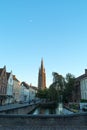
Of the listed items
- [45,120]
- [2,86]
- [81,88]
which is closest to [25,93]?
[2,86]

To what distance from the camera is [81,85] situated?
62.1m

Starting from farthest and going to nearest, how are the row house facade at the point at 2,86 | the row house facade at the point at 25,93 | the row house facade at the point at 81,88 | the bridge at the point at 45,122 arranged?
1. the row house facade at the point at 25,93
2. the row house facade at the point at 81,88
3. the row house facade at the point at 2,86
4. the bridge at the point at 45,122

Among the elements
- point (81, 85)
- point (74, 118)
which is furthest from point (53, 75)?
point (74, 118)

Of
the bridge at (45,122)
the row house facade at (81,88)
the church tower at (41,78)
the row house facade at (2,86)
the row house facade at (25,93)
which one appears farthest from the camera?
the church tower at (41,78)

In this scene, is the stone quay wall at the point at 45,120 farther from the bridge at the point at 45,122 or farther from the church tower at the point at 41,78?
the church tower at the point at 41,78

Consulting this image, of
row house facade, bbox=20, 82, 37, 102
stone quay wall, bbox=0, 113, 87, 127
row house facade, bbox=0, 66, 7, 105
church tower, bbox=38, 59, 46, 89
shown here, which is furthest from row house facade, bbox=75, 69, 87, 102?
church tower, bbox=38, 59, 46, 89

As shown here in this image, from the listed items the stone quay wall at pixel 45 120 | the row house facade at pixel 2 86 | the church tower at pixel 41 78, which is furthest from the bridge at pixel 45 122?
the church tower at pixel 41 78

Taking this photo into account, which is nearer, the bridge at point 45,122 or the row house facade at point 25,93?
the bridge at point 45,122

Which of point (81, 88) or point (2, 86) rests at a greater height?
point (2, 86)

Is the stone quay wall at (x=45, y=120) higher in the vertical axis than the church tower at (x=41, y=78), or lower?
lower

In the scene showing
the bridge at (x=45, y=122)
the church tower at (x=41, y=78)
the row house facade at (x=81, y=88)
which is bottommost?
the bridge at (x=45, y=122)

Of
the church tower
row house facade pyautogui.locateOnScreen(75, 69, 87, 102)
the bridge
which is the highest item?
the church tower

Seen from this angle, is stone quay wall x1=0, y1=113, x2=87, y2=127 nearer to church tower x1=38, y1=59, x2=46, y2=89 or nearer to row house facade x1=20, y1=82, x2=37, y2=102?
row house facade x1=20, y1=82, x2=37, y2=102

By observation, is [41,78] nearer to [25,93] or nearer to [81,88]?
[25,93]
